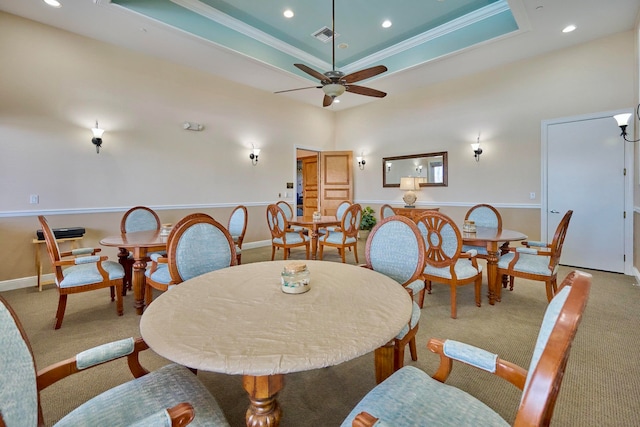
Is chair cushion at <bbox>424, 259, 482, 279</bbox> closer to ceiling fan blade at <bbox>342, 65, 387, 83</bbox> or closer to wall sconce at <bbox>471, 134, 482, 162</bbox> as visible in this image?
ceiling fan blade at <bbox>342, 65, 387, 83</bbox>

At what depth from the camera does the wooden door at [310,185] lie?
845cm

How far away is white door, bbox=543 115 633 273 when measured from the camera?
405 centimetres

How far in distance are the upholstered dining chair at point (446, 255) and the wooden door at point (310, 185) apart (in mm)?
5716

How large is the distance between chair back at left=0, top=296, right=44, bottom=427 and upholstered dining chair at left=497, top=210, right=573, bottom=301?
3354 mm

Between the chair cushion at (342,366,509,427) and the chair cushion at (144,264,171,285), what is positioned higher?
the chair cushion at (144,264,171,285)

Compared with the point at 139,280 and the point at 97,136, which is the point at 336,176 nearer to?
the point at 97,136

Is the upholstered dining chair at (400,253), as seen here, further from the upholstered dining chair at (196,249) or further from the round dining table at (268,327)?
the upholstered dining chair at (196,249)

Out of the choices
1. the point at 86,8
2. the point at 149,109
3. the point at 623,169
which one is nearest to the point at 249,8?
the point at 86,8

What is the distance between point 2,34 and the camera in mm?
3414

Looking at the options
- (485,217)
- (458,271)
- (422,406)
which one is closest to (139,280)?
(422,406)

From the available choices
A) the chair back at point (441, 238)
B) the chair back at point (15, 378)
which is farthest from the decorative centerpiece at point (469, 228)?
the chair back at point (15, 378)

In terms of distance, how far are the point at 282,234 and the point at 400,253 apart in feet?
9.20

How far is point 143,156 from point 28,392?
14.5ft

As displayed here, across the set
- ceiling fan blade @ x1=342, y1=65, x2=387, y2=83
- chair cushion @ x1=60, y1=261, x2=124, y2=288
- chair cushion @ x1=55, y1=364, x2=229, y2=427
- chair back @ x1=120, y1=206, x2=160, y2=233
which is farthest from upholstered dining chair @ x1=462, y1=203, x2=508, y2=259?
chair back @ x1=120, y1=206, x2=160, y2=233
